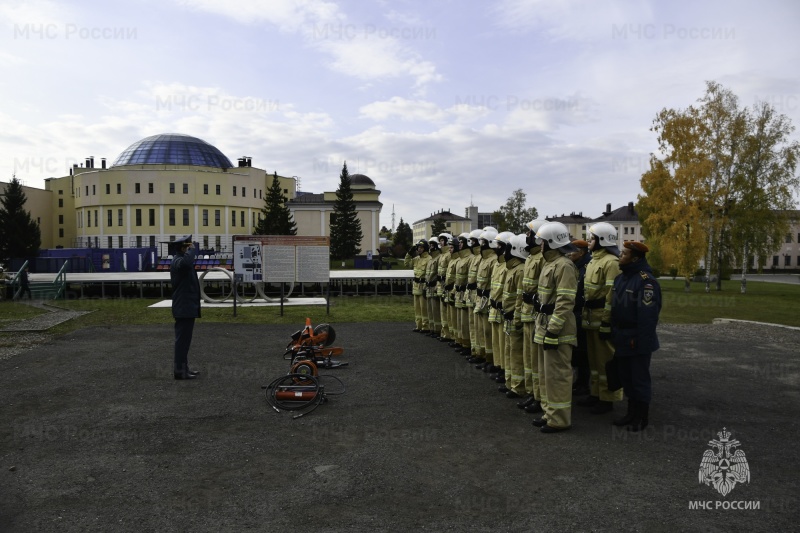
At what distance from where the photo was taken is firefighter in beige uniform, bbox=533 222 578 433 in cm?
644

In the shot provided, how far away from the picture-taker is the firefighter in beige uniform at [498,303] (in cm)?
A: 873

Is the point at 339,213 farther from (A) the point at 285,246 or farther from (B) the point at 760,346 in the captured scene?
(B) the point at 760,346

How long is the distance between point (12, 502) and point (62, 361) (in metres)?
6.53

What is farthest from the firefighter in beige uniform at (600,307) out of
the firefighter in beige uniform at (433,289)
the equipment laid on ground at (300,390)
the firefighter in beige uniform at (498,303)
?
the firefighter in beige uniform at (433,289)

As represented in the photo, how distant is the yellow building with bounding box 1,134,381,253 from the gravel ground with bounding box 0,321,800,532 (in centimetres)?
6632

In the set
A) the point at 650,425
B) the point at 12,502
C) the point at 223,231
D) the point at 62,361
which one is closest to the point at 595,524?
the point at 650,425

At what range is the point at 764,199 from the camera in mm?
31562

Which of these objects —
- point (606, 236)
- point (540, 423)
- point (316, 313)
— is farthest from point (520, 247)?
point (316, 313)

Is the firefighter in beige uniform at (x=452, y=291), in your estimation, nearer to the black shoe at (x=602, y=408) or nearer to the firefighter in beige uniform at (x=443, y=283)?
the firefighter in beige uniform at (x=443, y=283)

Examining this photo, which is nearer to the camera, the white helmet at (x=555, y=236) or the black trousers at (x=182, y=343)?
the white helmet at (x=555, y=236)

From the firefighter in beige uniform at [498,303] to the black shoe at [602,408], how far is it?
4.80ft

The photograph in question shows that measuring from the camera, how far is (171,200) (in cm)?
7606

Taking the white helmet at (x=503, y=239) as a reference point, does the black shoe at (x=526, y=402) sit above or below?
below

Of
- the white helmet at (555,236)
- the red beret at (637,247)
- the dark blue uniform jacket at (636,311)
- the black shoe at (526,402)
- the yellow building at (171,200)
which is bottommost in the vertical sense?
the black shoe at (526,402)
